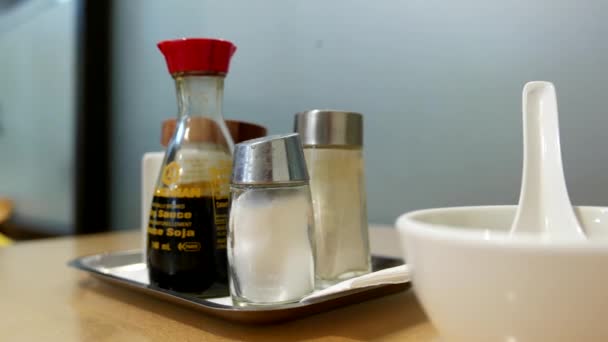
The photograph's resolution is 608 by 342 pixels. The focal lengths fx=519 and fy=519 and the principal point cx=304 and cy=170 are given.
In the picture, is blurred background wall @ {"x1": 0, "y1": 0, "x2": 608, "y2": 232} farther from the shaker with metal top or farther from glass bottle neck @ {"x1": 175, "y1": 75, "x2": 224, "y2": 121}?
glass bottle neck @ {"x1": 175, "y1": 75, "x2": 224, "y2": 121}

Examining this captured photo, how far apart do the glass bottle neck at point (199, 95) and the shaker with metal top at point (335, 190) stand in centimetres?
7

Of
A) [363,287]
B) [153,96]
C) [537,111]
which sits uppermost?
[153,96]

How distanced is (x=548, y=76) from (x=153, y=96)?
936 millimetres

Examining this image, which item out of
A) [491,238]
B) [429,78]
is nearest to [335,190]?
[491,238]

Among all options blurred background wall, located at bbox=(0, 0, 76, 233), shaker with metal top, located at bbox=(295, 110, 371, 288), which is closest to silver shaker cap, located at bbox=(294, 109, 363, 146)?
shaker with metal top, located at bbox=(295, 110, 371, 288)

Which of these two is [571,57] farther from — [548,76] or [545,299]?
[545,299]

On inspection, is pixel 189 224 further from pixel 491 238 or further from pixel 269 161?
pixel 491 238

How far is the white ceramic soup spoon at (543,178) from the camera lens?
35 centimetres

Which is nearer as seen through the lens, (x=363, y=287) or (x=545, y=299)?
(x=545, y=299)

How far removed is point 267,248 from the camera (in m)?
0.37

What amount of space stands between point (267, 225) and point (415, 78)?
1.51ft

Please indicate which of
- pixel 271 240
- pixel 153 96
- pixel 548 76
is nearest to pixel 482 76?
pixel 548 76

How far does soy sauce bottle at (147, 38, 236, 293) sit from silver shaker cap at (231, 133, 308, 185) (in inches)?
2.4

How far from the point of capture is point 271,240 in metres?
0.37
